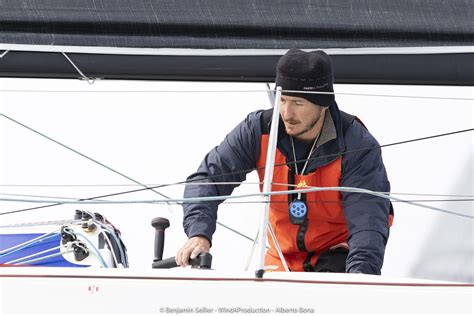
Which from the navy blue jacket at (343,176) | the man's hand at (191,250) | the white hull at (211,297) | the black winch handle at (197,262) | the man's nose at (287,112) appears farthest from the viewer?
the man's nose at (287,112)

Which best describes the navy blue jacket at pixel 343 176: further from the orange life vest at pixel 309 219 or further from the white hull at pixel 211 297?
the white hull at pixel 211 297

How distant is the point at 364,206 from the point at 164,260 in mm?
480

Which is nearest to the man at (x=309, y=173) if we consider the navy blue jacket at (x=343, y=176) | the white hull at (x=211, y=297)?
the navy blue jacket at (x=343, y=176)

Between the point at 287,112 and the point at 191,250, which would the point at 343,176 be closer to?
the point at 287,112

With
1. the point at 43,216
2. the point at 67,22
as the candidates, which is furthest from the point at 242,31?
the point at 43,216

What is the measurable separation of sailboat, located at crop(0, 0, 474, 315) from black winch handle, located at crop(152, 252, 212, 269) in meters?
0.01

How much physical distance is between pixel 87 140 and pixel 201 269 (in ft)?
3.80

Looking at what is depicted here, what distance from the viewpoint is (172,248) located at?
355cm

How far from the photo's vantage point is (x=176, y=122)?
3615mm

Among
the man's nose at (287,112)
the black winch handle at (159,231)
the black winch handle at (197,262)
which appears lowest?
the black winch handle at (197,262)

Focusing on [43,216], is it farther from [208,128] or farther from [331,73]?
[331,73]

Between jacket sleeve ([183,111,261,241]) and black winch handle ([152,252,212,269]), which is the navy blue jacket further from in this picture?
black winch handle ([152,252,212,269])

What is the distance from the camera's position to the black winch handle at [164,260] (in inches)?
103

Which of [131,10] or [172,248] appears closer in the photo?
[131,10]
